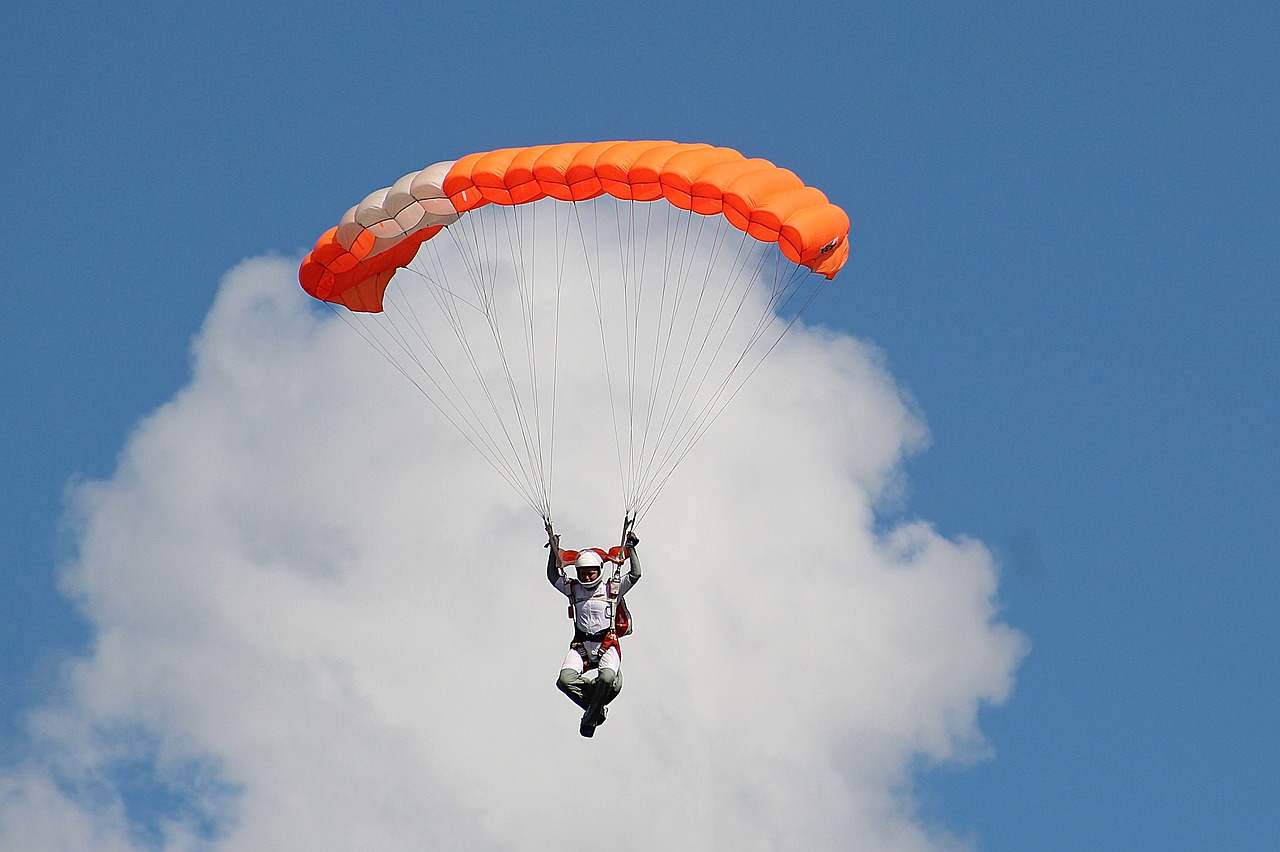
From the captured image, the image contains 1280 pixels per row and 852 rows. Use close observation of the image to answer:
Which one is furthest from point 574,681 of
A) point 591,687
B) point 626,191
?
point 626,191

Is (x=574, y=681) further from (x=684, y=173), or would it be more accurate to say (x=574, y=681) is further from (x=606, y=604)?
(x=684, y=173)

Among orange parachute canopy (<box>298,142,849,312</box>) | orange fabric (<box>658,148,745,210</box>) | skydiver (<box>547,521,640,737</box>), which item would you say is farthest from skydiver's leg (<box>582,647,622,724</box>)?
orange fabric (<box>658,148,745,210</box>)

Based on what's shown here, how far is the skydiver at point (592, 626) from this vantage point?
2828cm

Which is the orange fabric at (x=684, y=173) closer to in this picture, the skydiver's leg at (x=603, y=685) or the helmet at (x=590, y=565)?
the helmet at (x=590, y=565)

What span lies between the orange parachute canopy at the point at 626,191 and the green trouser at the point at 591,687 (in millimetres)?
5504

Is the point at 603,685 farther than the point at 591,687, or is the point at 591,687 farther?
the point at 591,687

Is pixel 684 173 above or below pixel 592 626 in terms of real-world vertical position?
above

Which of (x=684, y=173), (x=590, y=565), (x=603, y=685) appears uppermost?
(x=684, y=173)

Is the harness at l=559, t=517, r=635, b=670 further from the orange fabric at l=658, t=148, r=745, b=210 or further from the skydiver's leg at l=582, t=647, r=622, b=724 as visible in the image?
the orange fabric at l=658, t=148, r=745, b=210

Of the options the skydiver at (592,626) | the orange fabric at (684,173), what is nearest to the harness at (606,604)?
the skydiver at (592,626)

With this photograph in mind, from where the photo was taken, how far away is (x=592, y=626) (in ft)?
93.5

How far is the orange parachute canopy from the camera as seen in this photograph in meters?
28.5

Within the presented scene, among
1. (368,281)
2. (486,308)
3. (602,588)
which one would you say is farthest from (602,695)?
(368,281)

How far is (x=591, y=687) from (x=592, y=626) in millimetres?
729
